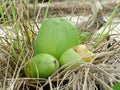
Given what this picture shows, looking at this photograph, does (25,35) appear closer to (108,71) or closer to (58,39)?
(58,39)

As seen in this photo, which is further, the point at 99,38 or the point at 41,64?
the point at 99,38

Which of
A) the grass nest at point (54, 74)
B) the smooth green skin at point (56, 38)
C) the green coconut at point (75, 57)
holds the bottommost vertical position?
the grass nest at point (54, 74)

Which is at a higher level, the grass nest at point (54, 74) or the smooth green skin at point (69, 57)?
the smooth green skin at point (69, 57)

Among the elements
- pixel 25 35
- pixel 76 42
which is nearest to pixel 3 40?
pixel 25 35
